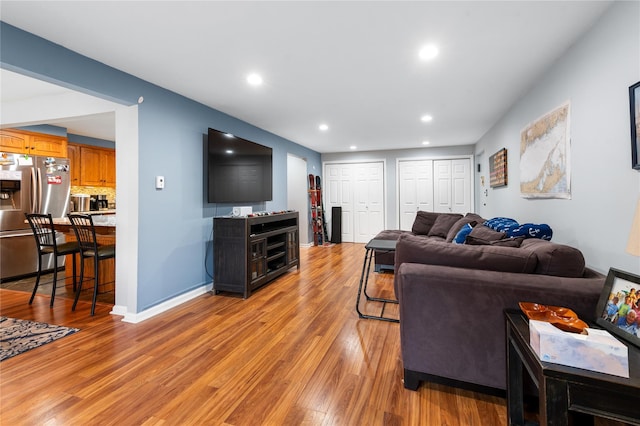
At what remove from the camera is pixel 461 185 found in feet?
21.1

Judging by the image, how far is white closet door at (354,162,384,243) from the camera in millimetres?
7027

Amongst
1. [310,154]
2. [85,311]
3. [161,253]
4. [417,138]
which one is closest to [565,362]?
[161,253]

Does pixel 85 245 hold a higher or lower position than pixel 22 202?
lower

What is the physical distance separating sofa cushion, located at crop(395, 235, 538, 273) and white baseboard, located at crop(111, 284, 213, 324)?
245 cm

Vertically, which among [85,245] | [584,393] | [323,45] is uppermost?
[323,45]

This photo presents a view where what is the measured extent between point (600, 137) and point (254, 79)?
2.72 metres

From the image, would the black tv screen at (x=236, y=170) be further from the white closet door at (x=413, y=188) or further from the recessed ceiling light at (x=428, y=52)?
the white closet door at (x=413, y=188)

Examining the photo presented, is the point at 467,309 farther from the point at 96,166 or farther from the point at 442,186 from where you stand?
the point at 96,166

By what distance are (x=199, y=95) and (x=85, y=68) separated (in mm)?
1045

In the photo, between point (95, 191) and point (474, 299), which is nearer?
point (474, 299)

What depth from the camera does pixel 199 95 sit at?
316 cm

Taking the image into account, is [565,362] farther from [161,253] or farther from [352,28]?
[161,253]

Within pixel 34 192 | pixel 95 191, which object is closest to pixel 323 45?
pixel 34 192

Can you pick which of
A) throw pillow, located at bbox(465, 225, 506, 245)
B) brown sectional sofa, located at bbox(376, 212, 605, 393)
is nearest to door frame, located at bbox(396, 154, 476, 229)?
throw pillow, located at bbox(465, 225, 506, 245)
